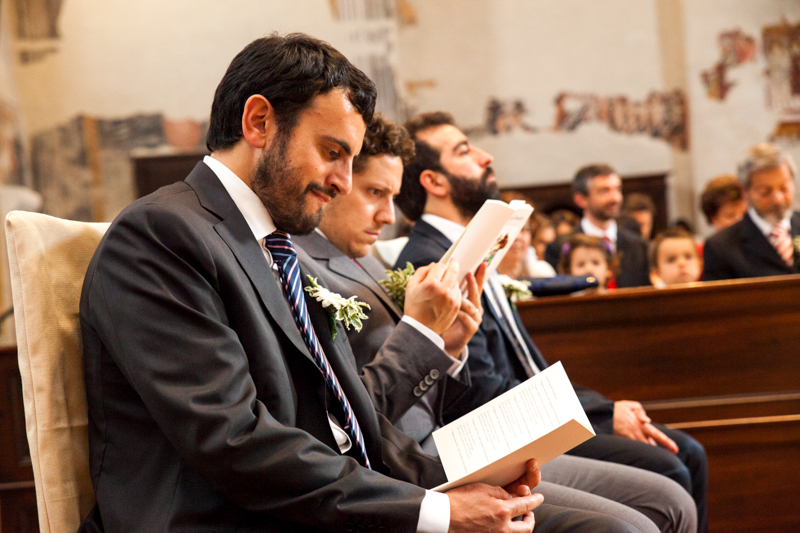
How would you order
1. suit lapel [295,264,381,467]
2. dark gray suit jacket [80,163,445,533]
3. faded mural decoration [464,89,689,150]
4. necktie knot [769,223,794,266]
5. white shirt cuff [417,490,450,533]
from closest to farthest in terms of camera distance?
1. dark gray suit jacket [80,163,445,533]
2. white shirt cuff [417,490,450,533]
3. suit lapel [295,264,381,467]
4. necktie knot [769,223,794,266]
5. faded mural decoration [464,89,689,150]

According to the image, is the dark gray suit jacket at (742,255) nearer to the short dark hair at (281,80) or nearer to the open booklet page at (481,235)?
the open booklet page at (481,235)

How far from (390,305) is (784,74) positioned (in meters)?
11.0

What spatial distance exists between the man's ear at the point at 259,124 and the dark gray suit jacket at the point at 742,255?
3629mm

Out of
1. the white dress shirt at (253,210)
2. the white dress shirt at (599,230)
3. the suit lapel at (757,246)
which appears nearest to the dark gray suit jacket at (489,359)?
the white dress shirt at (253,210)

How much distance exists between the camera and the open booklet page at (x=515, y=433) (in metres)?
1.50

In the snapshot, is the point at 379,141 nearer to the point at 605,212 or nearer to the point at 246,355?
the point at 246,355

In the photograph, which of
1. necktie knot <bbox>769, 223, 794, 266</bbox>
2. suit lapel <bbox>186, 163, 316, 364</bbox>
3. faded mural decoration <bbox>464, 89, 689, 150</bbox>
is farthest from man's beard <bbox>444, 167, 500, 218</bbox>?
faded mural decoration <bbox>464, 89, 689, 150</bbox>

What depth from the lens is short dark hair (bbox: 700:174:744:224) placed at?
6020mm

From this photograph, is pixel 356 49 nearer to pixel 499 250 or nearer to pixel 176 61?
pixel 176 61

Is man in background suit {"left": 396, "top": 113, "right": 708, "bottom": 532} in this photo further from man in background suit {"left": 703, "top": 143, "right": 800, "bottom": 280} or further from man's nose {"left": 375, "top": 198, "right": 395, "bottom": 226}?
man in background suit {"left": 703, "top": 143, "right": 800, "bottom": 280}

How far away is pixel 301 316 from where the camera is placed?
161 cm

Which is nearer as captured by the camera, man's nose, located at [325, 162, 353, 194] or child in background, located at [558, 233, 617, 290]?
man's nose, located at [325, 162, 353, 194]

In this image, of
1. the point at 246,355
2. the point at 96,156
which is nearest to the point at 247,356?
the point at 246,355

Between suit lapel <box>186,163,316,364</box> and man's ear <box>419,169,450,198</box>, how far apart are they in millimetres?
1515
